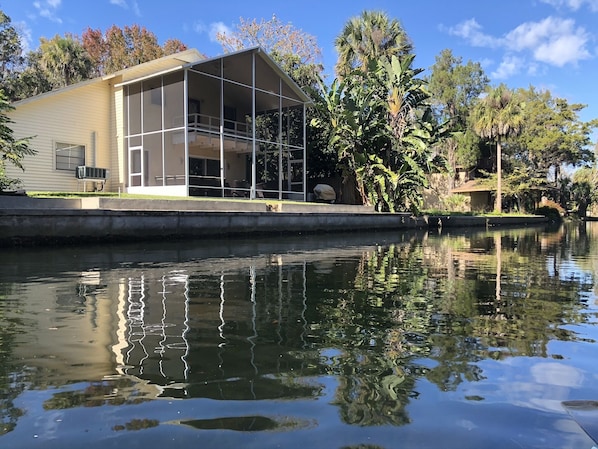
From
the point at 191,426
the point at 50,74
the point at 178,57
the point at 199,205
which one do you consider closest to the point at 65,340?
the point at 191,426

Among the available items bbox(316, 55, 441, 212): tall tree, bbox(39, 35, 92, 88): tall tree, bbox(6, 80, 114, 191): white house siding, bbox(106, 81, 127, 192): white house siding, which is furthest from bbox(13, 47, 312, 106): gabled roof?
bbox(39, 35, 92, 88): tall tree

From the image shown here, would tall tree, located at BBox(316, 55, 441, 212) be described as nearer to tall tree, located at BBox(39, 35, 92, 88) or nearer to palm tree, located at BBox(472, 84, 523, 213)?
palm tree, located at BBox(472, 84, 523, 213)

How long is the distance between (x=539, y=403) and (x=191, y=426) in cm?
213

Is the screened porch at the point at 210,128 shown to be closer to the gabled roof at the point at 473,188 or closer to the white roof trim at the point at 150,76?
the white roof trim at the point at 150,76

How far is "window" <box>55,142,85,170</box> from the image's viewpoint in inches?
830

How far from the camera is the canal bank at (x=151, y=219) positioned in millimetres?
11695

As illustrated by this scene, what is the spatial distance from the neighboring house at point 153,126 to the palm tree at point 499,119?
18.7m

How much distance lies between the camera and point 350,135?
25.5 m

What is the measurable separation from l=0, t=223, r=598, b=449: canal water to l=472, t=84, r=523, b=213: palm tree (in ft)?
104

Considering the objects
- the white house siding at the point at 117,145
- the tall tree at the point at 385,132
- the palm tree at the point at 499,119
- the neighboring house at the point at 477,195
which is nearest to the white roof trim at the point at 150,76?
the white house siding at the point at 117,145

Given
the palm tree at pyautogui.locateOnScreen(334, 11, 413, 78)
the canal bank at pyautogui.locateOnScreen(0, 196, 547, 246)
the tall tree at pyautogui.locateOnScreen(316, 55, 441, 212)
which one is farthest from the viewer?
the palm tree at pyautogui.locateOnScreen(334, 11, 413, 78)

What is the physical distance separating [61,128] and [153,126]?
3.93m

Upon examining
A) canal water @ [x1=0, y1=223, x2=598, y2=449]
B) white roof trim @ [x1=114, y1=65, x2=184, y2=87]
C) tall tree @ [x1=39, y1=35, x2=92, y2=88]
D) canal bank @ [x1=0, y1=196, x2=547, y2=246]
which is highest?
tall tree @ [x1=39, y1=35, x2=92, y2=88]

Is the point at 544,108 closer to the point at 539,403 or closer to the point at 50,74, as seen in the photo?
the point at 50,74
